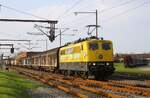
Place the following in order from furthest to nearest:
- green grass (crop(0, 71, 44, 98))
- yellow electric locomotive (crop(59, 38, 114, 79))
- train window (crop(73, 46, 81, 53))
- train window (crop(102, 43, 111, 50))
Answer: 1. train window (crop(73, 46, 81, 53))
2. train window (crop(102, 43, 111, 50))
3. yellow electric locomotive (crop(59, 38, 114, 79))
4. green grass (crop(0, 71, 44, 98))

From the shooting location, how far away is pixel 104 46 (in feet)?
102

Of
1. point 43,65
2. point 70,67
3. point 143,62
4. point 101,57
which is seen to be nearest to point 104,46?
point 101,57

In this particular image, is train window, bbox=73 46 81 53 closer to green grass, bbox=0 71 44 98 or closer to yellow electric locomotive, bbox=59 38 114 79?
yellow electric locomotive, bbox=59 38 114 79

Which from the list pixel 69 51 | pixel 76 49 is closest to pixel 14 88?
pixel 76 49

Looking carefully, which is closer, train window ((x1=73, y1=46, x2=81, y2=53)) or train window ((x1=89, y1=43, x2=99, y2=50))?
train window ((x1=89, y1=43, x2=99, y2=50))

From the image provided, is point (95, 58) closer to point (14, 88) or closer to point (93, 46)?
point (93, 46)

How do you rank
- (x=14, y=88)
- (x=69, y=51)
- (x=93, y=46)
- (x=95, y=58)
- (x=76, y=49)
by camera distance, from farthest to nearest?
(x=69, y=51)
(x=76, y=49)
(x=93, y=46)
(x=95, y=58)
(x=14, y=88)

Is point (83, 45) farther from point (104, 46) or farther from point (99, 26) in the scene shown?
point (99, 26)

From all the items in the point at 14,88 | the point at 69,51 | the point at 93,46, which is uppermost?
the point at 93,46

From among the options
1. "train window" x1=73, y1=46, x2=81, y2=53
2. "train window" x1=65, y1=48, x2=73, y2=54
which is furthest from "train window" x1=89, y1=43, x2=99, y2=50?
"train window" x1=65, y1=48, x2=73, y2=54

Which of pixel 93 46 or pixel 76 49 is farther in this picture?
pixel 76 49

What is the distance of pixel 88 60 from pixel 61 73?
1399 cm

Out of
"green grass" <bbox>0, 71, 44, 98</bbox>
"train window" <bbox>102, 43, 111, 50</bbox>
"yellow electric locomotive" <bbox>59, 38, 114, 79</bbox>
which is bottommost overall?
"green grass" <bbox>0, 71, 44, 98</bbox>

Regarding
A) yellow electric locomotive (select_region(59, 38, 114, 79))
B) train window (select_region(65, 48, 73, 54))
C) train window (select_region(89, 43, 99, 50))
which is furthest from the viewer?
train window (select_region(65, 48, 73, 54))
